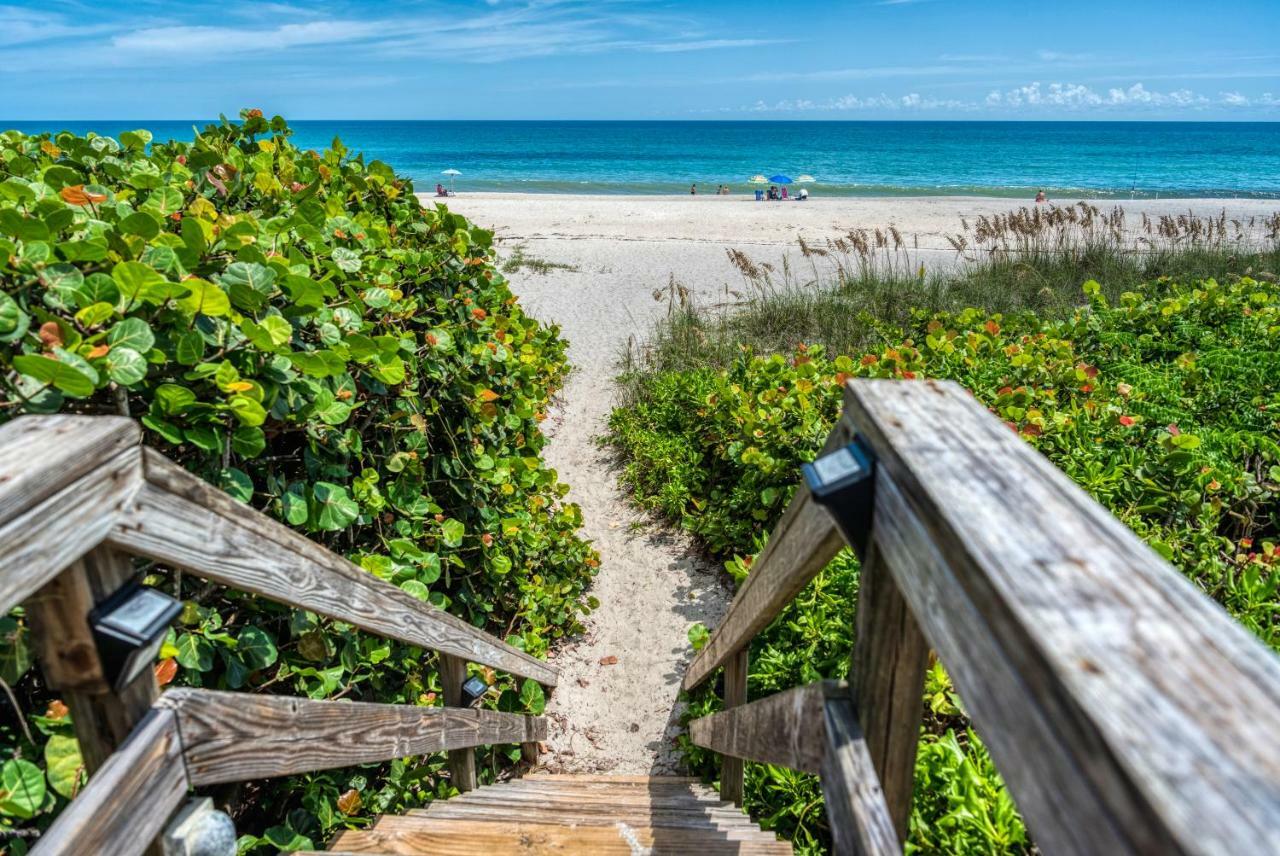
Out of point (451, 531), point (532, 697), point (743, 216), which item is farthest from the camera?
point (743, 216)

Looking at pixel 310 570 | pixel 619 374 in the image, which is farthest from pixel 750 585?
pixel 619 374

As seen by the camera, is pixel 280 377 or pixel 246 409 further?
pixel 280 377

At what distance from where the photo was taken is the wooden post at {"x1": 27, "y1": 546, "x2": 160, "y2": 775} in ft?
2.84

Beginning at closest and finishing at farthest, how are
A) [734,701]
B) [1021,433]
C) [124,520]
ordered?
1. [124,520]
2. [734,701]
3. [1021,433]

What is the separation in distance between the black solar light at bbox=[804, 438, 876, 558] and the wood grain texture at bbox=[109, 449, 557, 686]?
81 centimetres

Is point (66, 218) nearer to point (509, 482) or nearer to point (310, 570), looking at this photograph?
point (310, 570)

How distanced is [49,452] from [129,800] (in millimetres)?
447

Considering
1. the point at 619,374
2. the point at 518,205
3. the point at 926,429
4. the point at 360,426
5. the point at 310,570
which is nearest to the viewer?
the point at 926,429

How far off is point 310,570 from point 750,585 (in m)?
0.89

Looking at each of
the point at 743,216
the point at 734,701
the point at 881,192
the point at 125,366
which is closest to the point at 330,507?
the point at 125,366

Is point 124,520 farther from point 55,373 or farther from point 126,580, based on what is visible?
point 55,373

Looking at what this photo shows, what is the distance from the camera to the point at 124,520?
89 centimetres

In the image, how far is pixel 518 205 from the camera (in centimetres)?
2983

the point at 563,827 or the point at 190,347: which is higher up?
the point at 190,347
